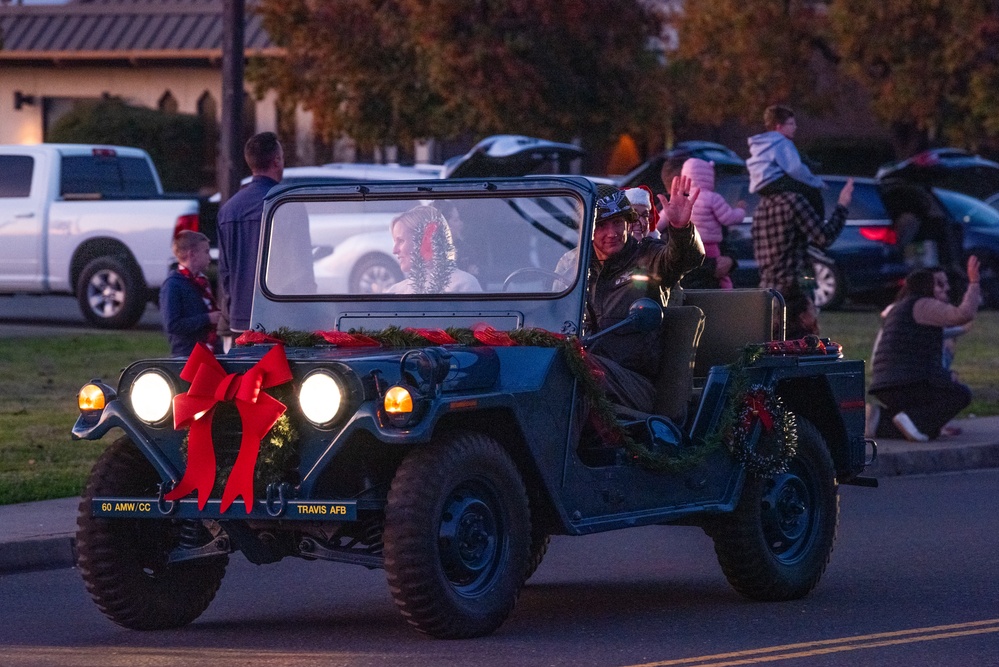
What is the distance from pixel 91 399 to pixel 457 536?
1.47 meters

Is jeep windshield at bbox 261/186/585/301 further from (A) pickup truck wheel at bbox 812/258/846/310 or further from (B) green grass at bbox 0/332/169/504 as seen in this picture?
(A) pickup truck wheel at bbox 812/258/846/310

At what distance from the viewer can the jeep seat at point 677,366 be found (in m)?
8.16

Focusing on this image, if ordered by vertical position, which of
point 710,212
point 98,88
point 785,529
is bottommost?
point 785,529

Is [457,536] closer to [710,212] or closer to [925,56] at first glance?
[710,212]

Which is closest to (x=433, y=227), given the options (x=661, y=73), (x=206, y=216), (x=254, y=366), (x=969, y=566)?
(x=254, y=366)

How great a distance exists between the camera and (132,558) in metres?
7.32

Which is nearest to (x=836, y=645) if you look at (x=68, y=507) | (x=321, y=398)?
(x=321, y=398)

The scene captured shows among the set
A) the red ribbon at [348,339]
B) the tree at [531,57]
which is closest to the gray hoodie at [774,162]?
the red ribbon at [348,339]

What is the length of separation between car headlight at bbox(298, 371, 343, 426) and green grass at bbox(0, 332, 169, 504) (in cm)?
447

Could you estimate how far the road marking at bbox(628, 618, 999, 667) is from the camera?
22.5 ft

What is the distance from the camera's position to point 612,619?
25.7 feet

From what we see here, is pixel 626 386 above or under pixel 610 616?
above

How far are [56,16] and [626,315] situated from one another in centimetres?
3559

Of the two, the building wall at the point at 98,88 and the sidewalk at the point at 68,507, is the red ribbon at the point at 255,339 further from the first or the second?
the building wall at the point at 98,88
